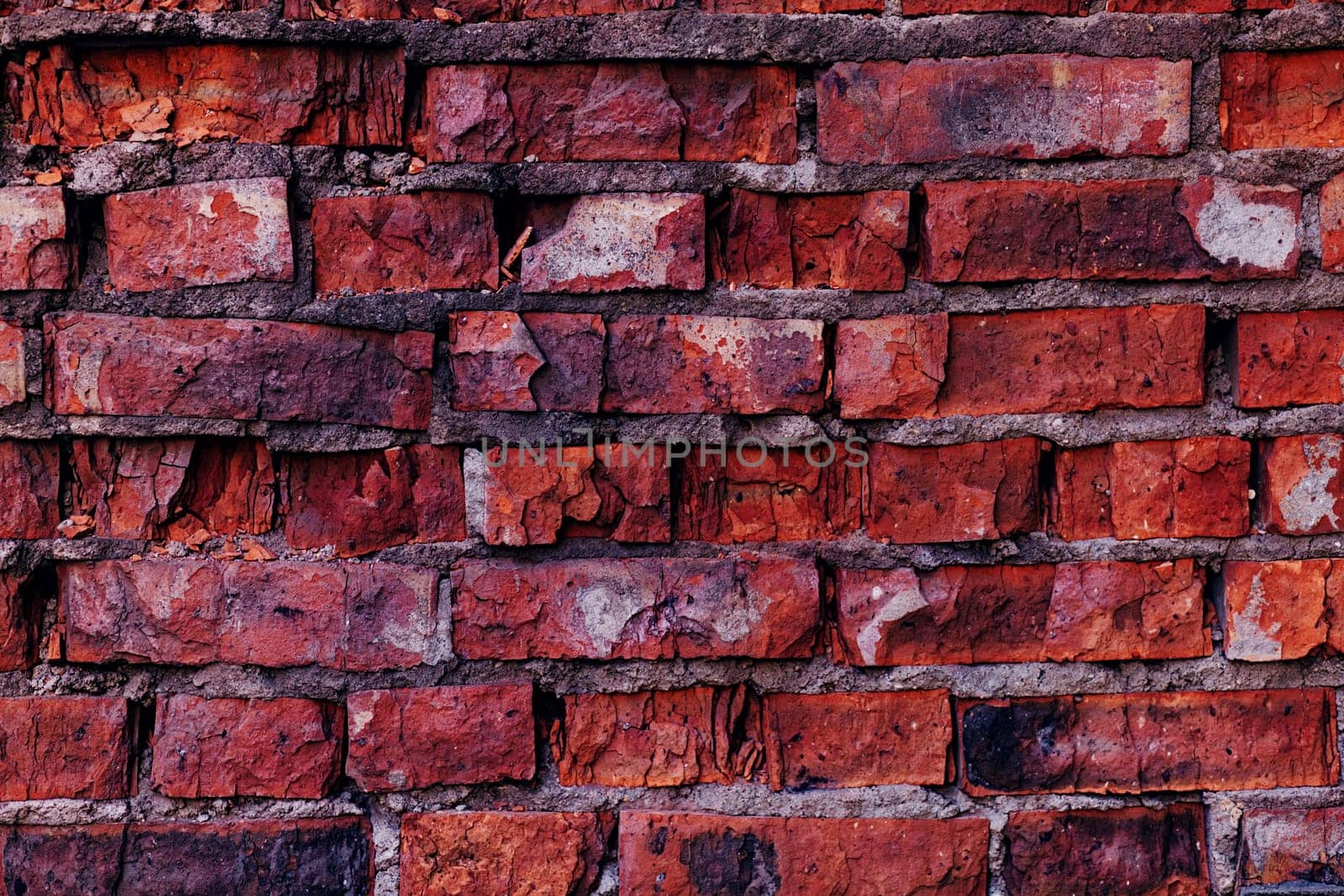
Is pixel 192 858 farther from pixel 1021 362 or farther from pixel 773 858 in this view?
pixel 1021 362

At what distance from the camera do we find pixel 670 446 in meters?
0.77

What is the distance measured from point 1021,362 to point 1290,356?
0.77ft

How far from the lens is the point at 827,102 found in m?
0.76

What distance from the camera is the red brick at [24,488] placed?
764 mm

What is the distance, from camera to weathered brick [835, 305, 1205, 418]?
0.76 metres

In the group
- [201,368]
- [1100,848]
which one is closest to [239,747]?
[201,368]

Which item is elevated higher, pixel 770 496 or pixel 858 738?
pixel 770 496

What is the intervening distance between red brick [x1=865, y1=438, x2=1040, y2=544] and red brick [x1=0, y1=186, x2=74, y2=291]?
733mm

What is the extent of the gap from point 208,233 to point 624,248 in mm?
360

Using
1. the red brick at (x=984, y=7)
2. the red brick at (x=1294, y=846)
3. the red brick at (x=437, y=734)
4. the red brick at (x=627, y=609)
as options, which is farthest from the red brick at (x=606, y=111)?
the red brick at (x=1294, y=846)

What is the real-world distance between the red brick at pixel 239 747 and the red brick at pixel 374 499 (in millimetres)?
150

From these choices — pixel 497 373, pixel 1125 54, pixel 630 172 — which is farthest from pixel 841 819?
pixel 1125 54

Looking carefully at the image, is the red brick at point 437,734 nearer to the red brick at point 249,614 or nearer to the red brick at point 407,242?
the red brick at point 249,614

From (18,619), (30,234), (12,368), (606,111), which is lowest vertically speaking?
(18,619)
